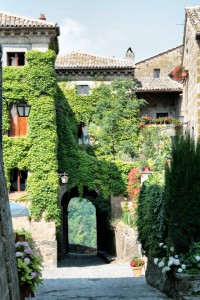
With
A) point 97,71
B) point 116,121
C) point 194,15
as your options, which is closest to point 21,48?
point 97,71

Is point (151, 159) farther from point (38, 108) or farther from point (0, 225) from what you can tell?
point (0, 225)

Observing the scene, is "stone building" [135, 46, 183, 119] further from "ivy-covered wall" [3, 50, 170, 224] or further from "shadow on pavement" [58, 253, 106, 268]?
"shadow on pavement" [58, 253, 106, 268]

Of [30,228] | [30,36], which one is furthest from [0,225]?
[30,36]

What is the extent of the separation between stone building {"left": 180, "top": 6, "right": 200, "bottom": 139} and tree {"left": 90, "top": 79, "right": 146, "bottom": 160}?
12.2 ft

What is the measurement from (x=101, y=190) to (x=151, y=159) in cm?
391

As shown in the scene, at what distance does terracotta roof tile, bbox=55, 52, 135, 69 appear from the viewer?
3278 cm

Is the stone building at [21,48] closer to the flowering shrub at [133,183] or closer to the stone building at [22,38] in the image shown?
the stone building at [22,38]

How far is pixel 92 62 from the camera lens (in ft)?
110

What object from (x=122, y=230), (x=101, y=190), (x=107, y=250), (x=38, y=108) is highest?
(x=38, y=108)

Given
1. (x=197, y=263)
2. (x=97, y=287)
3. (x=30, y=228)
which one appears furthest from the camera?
(x=30, y=228)

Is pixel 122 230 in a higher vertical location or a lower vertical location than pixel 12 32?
lower

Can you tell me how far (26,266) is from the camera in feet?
29.3

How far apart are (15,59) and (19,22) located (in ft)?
6.37

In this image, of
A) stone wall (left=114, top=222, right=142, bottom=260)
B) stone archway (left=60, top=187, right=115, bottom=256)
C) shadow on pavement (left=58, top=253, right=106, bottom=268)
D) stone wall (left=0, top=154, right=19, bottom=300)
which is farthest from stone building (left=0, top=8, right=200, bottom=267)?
stone wall (left=0, top=154, right=19, bottom=300)
